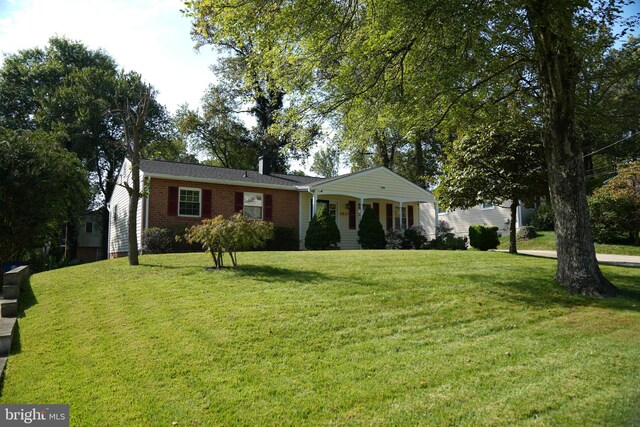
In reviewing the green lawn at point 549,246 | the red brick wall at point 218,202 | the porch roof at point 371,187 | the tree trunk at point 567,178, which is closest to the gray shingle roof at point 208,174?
the red brick wall at point 218,202

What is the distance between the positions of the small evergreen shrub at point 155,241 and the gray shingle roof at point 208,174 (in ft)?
8.19

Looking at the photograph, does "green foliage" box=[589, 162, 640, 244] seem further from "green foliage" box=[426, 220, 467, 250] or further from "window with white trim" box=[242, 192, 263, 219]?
"window with white trim" box=[242, 192, 263, 219]

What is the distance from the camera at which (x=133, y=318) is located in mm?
5648

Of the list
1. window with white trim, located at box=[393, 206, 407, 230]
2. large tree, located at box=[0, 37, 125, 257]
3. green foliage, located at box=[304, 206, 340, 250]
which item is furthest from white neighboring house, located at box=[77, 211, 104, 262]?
window with white trim, located at box=[393, 206, 407, 230]

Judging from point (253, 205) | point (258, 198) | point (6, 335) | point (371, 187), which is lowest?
point (6, 335)

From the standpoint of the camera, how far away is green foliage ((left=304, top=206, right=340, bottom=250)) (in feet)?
55.7

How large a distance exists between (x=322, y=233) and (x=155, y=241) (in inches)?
256

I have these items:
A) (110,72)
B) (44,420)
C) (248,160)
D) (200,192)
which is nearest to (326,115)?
(44,420)

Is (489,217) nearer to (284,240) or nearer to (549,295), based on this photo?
(284,240)

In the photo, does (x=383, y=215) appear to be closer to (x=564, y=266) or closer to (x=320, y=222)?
(x=320, y=222)

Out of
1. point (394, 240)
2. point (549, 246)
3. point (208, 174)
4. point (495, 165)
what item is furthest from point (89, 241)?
point (549, 246)

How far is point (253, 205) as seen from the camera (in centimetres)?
1877

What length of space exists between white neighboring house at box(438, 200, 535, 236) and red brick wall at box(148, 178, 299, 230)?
412 inches

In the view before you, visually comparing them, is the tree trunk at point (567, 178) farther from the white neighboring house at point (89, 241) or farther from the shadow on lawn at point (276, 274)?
the white neighboring house at point (89, 241)
